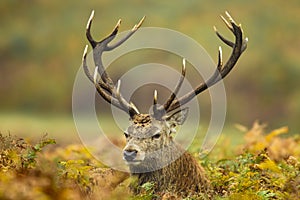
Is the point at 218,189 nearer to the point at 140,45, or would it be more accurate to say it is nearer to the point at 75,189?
the point at 75,189

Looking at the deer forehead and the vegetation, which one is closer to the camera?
the vegetation

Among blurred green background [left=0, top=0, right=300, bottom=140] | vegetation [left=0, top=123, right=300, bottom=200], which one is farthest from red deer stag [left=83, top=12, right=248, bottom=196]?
blurred green background [left=0, top=0, right=300, bottom=140]

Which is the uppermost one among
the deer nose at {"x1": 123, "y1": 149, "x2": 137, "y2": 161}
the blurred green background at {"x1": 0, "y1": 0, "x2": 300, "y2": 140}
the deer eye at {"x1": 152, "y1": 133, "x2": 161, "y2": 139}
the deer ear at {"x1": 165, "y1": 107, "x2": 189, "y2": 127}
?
the blurred green background at {"x1": 0, "y1": 0, "x2": 300, "y2": 140}

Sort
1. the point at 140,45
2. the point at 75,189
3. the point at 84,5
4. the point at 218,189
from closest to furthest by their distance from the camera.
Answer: the point at 75,189
the point at 218,189
the point at 140,45
the point at 84,5

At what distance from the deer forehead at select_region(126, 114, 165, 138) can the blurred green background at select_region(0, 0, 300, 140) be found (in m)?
16.5

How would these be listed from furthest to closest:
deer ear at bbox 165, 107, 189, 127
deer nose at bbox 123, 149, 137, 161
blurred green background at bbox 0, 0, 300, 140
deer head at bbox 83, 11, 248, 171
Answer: blurred green background at bbox 0, 0, 300, 140
deer ear at bbox 165, 107, 189, 127
deer head at bbox 83, 11, 248, 171
deer nose at bbox 123, 149, 137, 161

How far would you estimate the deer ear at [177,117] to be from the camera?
30.3 ft

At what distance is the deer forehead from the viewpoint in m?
8.95

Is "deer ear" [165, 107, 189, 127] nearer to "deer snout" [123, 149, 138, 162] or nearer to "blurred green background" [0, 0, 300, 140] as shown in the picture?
"deer snout" [123, 149, 138, 162]

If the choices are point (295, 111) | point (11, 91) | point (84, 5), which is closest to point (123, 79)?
Result: point (295, 111)

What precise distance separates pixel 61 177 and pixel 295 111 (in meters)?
20.2

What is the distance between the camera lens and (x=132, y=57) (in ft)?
103

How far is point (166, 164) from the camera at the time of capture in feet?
29.7

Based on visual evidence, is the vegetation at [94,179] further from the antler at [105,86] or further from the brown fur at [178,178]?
the antler at [105,86]
